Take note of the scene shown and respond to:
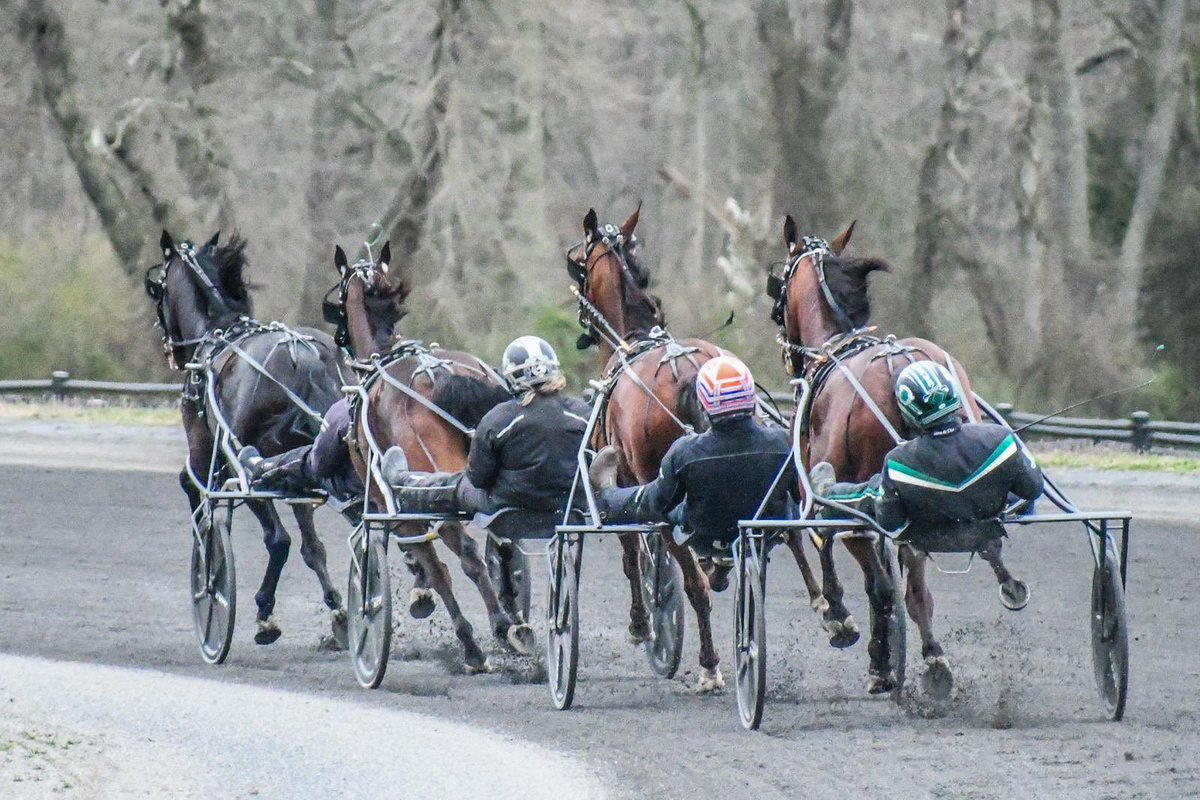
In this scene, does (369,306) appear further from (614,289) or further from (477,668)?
(477,668)

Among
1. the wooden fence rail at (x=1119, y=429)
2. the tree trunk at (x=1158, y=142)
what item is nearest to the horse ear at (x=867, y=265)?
the wooden fence rail at (x=1119, y=429)

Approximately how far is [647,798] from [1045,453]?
→ 49.7 feet

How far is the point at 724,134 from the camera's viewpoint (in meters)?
34.2

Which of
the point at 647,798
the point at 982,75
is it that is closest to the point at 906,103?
the point at 982,75

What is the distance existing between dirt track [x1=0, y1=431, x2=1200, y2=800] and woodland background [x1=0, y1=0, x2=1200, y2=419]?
880 cm

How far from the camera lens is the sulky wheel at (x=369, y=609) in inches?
431

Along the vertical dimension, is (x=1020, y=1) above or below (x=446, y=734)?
above

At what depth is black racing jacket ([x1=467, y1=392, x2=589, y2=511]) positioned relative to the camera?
1093 centimetres

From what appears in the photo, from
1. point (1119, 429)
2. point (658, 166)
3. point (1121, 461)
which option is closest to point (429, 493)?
point (1121, 461)

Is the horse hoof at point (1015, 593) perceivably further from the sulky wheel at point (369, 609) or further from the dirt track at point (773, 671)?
the sulky wheel at point (369, 609)

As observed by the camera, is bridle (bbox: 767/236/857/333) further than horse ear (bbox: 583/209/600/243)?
No

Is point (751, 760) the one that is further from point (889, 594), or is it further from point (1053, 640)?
point (1053, 640)

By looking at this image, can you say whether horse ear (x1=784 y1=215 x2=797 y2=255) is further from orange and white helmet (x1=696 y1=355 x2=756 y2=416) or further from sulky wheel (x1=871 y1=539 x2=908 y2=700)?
sulky wheel (x1=871 y1=539 x2=908 y2=700)

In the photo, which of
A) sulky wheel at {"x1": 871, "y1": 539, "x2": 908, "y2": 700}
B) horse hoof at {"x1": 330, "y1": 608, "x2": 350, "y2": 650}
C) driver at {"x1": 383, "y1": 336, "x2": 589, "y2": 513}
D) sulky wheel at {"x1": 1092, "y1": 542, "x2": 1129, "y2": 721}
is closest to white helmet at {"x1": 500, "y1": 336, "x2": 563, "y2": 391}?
driver at {"x1": 383, "y1": 336, "x2": 589, "y2": 513}
